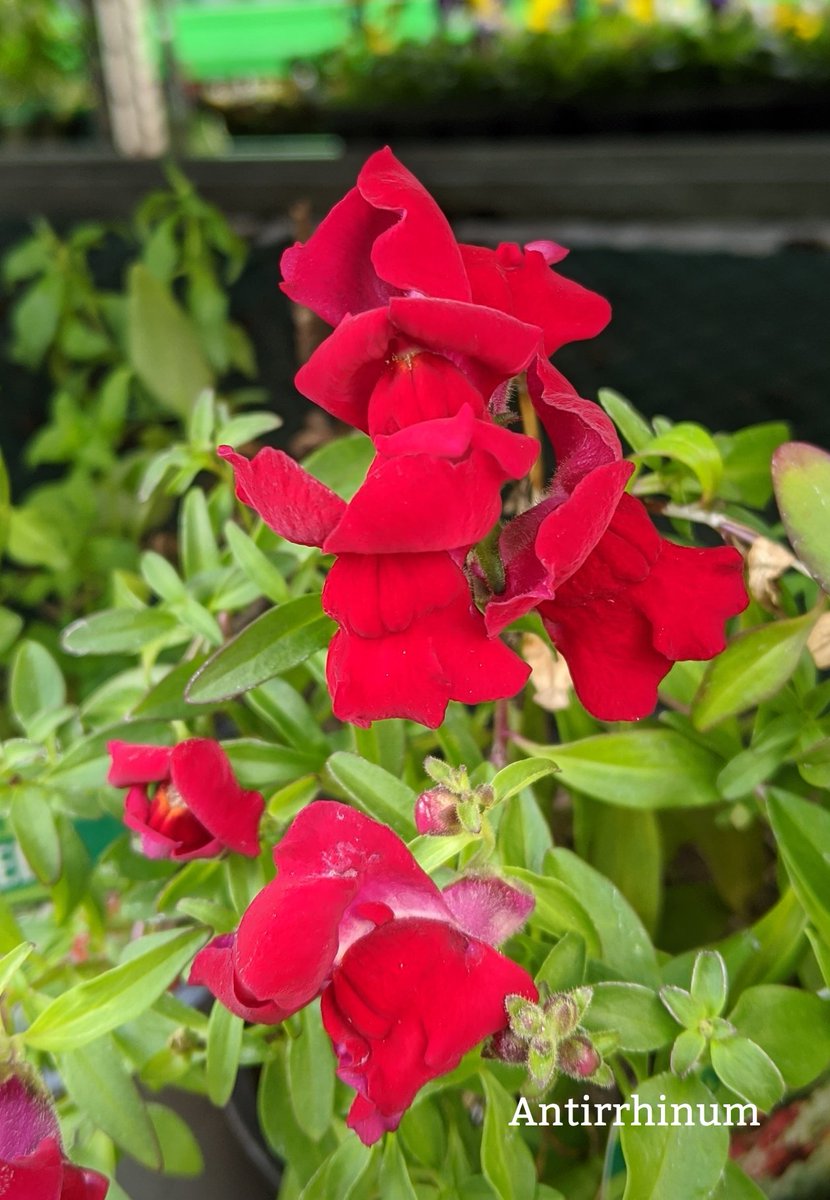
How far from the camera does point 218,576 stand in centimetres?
51

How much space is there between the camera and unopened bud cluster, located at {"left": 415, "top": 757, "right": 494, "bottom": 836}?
30cm

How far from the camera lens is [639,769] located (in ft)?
1.36


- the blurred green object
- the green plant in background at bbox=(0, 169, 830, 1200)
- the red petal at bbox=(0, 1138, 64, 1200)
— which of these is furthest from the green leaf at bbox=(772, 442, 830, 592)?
the blurred green object

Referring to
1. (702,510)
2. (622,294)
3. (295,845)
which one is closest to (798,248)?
(622,294)

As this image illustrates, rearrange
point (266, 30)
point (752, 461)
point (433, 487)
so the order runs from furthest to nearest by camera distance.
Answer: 1. point (266, 30)
2. point (752, 461)
3. point (433, 487)

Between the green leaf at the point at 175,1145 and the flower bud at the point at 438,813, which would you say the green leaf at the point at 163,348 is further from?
the flower bud at the point at 438,813

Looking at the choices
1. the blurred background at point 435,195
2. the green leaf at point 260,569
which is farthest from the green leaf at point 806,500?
the blurred background at point 435,195

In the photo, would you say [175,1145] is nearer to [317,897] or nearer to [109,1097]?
[109,1097]

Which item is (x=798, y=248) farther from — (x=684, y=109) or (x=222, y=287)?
(x=222, y=287)

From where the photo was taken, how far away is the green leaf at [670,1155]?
32 centimetres

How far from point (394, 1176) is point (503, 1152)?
0.04 m

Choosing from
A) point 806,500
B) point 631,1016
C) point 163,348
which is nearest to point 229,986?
point 631,1016

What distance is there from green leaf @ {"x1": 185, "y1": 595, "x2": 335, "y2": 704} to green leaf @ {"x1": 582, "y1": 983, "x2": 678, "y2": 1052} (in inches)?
6.3

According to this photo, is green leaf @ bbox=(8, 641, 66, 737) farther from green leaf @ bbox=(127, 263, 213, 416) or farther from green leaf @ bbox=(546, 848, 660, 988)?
green leaf @ bbox=(127, 263, 213, 416)
